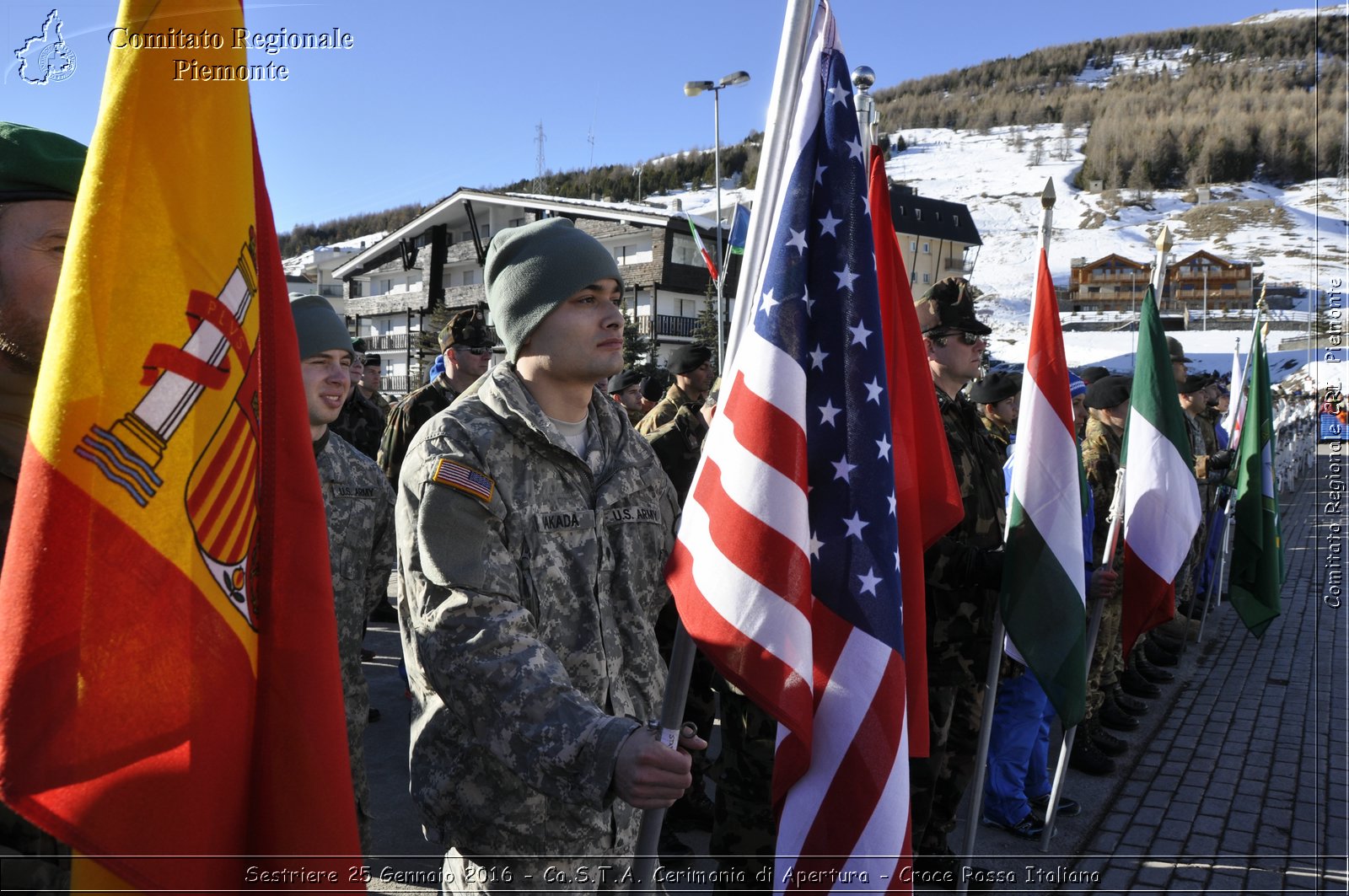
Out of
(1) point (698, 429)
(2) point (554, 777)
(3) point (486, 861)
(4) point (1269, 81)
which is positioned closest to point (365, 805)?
(3) point (486, 861)

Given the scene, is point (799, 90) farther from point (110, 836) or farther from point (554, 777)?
point (110, 836)

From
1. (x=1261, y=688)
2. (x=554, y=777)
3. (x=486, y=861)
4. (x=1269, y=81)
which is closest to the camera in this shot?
(x=554, y=777)

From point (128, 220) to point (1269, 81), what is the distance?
205 metres

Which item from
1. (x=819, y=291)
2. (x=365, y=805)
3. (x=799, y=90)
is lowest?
(x=365, y=805)

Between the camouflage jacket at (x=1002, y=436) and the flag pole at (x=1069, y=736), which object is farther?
the camouflage jacket at (x=1002, y=436)

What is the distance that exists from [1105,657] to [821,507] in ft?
16.0

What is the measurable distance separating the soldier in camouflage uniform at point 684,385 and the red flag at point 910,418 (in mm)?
2884

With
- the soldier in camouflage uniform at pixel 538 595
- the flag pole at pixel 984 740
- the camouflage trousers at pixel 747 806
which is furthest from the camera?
the flag pole at pixel 984 740

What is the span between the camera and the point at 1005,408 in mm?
6039

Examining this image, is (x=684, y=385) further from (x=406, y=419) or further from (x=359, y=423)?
(x=359, y=423)

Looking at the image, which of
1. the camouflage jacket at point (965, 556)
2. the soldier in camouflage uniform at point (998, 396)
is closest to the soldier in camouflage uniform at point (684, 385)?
the soldier in camouflage uniform at point (998, 396)

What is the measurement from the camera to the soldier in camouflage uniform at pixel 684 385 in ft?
20.2

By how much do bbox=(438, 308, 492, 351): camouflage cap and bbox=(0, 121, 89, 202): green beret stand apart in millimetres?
5168

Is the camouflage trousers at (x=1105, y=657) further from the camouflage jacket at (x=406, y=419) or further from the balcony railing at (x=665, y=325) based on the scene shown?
the balcony railing at (x=665, y=325)
